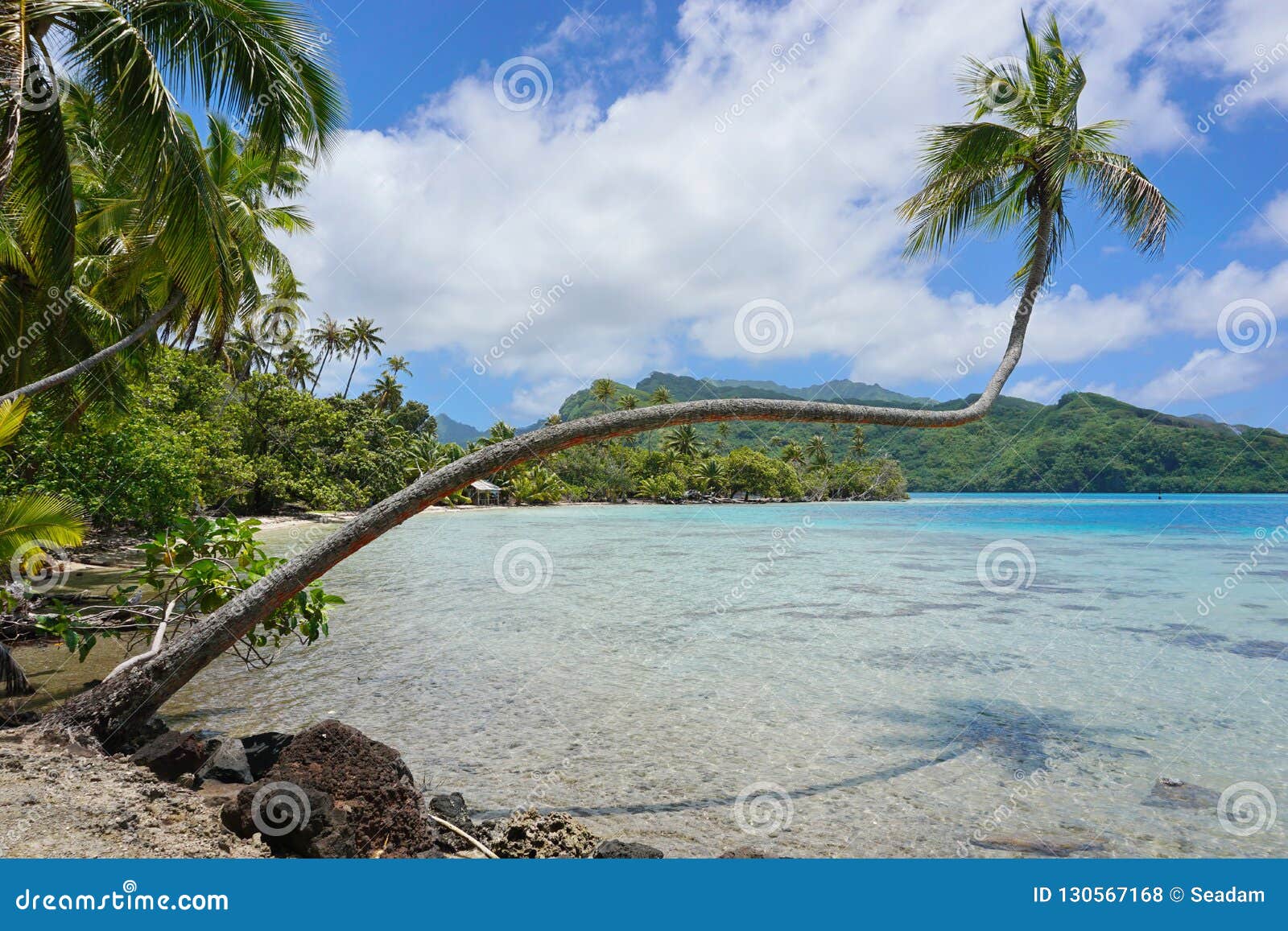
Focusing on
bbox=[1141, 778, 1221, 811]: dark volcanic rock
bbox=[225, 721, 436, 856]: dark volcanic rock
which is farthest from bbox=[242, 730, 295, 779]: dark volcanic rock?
bbox=[1141, 778, 1221, 811]: dark volcanic rock

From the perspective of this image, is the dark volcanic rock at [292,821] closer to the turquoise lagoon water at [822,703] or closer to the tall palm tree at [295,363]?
the turquoise lagoon water at [822,703]

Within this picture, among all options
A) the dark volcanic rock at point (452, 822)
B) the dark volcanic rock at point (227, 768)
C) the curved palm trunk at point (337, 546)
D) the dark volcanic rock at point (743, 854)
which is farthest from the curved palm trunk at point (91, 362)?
the dark volcanic rock at point (743, 854)

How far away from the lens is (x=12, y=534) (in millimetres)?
5180

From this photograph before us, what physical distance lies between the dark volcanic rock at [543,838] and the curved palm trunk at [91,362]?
→ 182 inches

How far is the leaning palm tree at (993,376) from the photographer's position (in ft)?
13.2

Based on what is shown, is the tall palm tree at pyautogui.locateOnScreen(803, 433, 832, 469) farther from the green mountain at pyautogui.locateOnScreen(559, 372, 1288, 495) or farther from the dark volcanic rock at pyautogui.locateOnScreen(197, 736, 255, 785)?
the dark volcanic rock at pyautogui.locateOnScreen(197, 736, 255, 785)

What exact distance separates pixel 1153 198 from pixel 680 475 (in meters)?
61.4

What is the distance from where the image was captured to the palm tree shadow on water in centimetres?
461

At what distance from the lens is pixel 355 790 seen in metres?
3.67

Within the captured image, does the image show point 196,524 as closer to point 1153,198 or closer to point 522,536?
point 1153,198

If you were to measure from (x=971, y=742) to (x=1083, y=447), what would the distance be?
280 feet

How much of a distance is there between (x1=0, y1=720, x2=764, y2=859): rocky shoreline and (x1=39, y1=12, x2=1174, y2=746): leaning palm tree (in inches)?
15.5

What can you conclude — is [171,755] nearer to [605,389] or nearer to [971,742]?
[971,742]

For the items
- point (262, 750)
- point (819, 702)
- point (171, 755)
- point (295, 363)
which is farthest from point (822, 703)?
point (295, 363)
